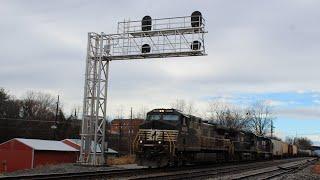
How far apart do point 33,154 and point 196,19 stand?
1211 inches

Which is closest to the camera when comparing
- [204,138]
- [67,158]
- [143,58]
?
[204,138]

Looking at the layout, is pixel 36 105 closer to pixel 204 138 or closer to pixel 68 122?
pixel 68 122

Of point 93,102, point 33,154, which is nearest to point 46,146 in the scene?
point 33,154

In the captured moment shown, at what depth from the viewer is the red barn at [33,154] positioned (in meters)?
52.9

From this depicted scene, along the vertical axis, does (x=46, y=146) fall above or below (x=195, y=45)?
below

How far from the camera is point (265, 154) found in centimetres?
5838

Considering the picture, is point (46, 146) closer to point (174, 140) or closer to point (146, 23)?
point (146, 23)

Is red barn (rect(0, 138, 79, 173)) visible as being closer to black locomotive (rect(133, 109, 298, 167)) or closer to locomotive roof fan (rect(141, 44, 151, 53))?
locomotive roof fan (rect(141, 44, 151, 53))

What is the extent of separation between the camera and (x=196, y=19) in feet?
99.7

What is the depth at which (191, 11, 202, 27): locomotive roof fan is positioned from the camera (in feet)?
99.1

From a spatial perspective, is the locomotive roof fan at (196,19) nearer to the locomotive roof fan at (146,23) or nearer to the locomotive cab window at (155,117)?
the locomotive roof fan at (146,23)

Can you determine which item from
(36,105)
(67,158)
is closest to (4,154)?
(67,158)

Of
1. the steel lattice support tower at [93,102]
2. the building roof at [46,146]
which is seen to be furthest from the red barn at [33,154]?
the steel lattice support tower at [93,102]

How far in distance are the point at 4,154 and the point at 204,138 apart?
122 feet
